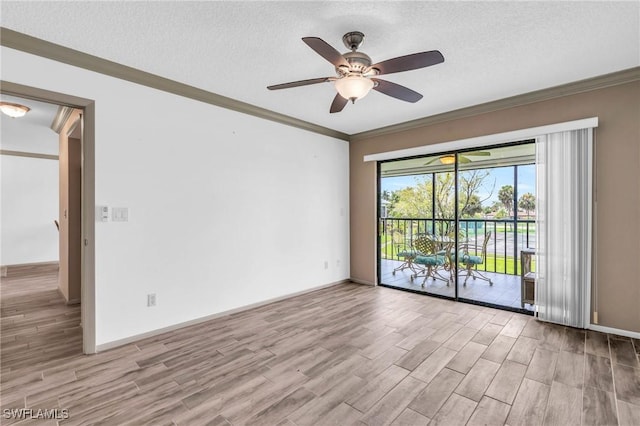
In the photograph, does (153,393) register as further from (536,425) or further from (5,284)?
(5,284)

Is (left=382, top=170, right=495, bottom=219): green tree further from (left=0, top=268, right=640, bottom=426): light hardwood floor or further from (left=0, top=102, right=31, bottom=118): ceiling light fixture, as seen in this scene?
(left=0, top=102, right=31, bottom=118): ceiling light fixture

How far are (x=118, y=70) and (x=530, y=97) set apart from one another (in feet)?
13.8

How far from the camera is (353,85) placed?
7.21 feet

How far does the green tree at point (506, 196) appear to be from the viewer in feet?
16.0

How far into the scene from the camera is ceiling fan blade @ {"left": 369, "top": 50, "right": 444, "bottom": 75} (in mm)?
1888

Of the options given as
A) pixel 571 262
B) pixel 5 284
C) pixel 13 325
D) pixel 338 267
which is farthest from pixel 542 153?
pixel 5 284

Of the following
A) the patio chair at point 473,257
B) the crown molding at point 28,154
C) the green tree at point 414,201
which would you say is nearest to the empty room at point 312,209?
the green tree at point 414,201

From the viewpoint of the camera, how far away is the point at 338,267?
16.7 ft

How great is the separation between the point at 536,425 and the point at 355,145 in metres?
4.26

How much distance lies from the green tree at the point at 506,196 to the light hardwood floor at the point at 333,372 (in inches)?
83.8

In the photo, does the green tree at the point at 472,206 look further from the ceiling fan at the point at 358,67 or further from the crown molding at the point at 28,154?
the crown molding at the point at 28,154

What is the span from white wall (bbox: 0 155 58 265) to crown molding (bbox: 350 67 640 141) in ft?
25.2

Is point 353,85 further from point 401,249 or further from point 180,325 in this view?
point 401,249

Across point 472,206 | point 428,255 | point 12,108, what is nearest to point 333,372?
point 428,255
